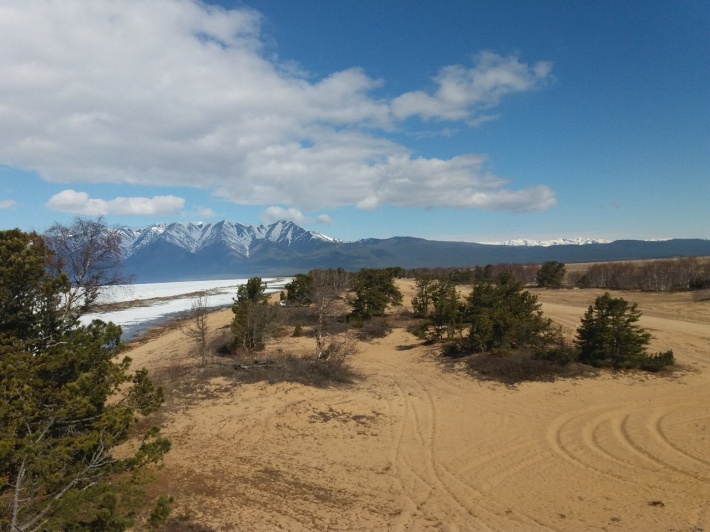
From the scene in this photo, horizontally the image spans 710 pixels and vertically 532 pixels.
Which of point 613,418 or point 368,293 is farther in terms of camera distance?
point 368,293

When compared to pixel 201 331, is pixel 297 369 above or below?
below

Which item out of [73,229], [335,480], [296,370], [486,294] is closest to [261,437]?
[335,480]

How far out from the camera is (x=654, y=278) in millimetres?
58719

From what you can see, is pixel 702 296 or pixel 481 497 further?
pixel 702 296

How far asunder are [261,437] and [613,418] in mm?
11048

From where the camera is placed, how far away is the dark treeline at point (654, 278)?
53731mm

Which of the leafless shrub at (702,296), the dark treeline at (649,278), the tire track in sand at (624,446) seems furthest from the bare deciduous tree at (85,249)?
the leafless shrub at (702,296)

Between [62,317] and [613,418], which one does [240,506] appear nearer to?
[62,317]

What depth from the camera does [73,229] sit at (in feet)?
46.1

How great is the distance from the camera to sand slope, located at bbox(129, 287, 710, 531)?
8.30m

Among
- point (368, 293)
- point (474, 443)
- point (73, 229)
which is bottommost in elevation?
point (474, 443)

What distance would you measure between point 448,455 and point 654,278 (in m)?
62.2

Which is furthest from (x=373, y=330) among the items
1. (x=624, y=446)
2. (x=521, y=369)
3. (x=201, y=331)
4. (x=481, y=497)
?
(x=481, y=497)

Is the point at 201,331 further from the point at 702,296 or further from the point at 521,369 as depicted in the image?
the point at 702,296
